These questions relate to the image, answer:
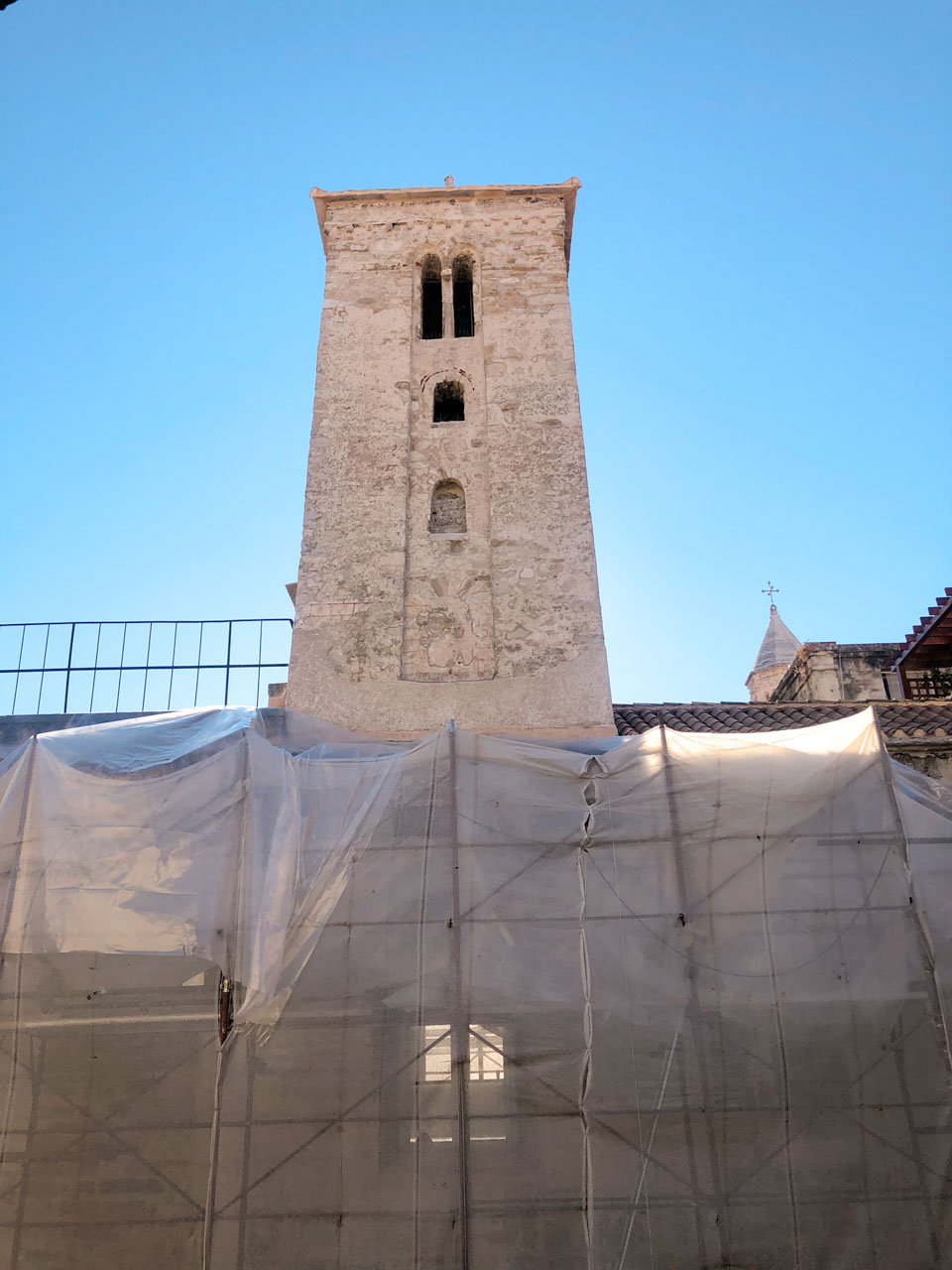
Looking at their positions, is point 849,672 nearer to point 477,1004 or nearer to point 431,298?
point 431,298

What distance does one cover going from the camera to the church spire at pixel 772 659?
2666cm

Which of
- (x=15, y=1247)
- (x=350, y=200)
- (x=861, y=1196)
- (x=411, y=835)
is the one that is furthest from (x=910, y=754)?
(x=350, y=200)

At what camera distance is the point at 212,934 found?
715 cm

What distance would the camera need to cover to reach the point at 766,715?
11.7 m

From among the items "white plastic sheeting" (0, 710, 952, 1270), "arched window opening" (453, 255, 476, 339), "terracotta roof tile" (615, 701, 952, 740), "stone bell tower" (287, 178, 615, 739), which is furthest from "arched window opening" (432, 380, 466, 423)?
"white plastic sheeting" (0, 710, 952, 1270)

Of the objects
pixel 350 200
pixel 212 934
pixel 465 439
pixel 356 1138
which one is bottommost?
pixel 356 1138

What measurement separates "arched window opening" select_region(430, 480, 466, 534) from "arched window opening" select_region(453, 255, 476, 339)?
2.95 metres

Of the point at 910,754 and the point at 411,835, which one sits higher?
the point at 910,754

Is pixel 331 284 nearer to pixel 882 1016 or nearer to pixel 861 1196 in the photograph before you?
pixel 882 1016

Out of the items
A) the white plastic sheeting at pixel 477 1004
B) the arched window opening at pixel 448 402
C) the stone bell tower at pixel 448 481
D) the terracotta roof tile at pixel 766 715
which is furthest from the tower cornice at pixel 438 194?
the white plastic sheeting at pixel 477 1004

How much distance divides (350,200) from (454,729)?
9.71 metres

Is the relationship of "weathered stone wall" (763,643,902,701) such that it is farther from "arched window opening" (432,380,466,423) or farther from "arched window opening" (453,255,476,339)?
"arched window opening" (453,255,476,339)

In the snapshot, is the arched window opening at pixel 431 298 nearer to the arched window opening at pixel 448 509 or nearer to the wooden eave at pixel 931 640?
the arched window opening at pixel 448 509

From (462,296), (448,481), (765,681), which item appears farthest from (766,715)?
(765,681)
